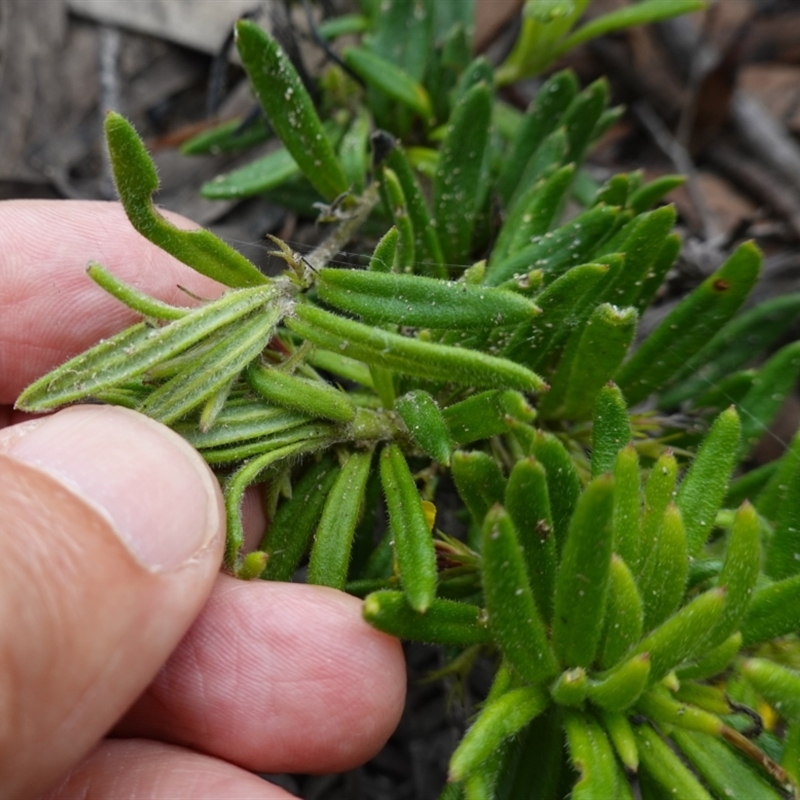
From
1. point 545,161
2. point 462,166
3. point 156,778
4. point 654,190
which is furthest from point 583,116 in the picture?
point 156,778

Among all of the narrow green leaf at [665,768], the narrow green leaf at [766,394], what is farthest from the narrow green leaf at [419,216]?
the narrow green leaf at [665,768]

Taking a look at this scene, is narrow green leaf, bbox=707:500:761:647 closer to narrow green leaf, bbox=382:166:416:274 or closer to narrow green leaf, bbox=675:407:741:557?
narrow green leaf, bbox=675:407:741:557

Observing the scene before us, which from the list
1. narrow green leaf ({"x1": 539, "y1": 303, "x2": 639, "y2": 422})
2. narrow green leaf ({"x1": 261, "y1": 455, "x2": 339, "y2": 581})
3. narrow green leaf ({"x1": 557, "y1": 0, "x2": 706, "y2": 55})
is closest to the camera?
narrow green leaf ({"x1": 539, "y1": 303, "x2": 639, "y2": 422})

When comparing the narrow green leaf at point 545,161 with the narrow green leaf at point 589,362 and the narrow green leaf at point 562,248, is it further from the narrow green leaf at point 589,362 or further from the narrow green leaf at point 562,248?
the narrow green leaf at point 589,362

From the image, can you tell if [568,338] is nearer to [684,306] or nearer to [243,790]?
[684,306]

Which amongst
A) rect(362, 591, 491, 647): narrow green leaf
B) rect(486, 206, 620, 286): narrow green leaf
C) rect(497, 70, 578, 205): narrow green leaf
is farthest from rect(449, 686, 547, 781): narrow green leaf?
rect(497, 70, 578, 205): narrow green leaf

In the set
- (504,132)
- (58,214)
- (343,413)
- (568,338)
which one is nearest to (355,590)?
(343,413)
